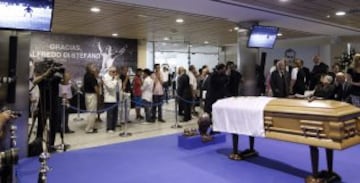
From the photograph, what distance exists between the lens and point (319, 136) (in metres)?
3.45

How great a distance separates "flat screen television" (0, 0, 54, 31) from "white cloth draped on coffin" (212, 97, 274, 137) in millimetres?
2772

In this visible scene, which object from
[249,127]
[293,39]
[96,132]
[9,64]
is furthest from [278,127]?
[293,39]

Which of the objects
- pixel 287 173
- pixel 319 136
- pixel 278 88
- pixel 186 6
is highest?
pixel 186 6

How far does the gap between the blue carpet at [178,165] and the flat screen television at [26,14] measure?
6.47ft

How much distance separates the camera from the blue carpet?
399 cm

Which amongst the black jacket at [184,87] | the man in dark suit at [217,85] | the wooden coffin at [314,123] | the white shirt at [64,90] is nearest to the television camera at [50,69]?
the white shirt at [64,90]

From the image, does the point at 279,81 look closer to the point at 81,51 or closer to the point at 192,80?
the point at 192,80

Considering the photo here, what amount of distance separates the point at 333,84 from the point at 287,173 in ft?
9.80

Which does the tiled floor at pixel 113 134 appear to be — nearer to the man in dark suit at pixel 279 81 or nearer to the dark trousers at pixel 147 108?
the dark trousers at pixel 147 108

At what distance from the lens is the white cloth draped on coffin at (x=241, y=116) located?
13.3 feet

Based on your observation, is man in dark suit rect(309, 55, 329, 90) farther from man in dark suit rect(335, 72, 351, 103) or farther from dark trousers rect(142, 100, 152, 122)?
dark trousers rect(142, 100, 152, 122)

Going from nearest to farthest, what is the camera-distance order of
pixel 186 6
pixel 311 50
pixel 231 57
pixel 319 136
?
pixel 319 136 < pixel 186 6 < pixel 311 50 < pixel 231 57

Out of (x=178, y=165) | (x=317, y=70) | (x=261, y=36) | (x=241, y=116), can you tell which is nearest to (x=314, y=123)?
(x=241, y=116)

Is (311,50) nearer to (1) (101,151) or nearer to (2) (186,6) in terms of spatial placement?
(2) (186,6)
